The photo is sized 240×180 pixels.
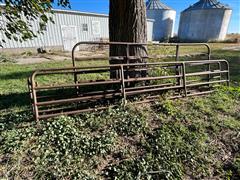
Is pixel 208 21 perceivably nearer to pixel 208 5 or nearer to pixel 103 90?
pixel 208 5

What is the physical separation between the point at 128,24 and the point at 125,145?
2389 millimetres

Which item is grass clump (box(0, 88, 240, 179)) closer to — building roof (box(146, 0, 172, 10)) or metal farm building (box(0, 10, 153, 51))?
metal farm building (box(0, 10, 153, 51))

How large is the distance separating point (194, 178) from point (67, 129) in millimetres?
1566

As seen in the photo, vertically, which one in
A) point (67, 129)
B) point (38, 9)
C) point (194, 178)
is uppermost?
point (38, 9)

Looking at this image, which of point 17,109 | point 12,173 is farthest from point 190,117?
point 17,109

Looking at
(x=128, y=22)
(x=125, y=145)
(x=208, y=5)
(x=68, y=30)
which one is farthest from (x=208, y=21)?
(x=125, y=145)

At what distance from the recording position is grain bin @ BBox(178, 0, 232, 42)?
23.9m

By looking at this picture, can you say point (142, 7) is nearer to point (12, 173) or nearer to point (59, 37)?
point (12, 173)

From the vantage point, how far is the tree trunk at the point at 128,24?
3.62 metres

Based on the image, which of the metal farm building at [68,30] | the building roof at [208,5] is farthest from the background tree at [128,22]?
the building roof at [208,5]

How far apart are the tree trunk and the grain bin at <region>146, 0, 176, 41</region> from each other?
2425 cm

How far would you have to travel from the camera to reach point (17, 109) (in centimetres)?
319

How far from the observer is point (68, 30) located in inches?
546

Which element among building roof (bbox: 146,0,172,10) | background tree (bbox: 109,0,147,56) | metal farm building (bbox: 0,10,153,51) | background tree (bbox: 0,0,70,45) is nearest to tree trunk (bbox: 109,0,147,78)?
background tree (bbox: 109,0,147,56)
